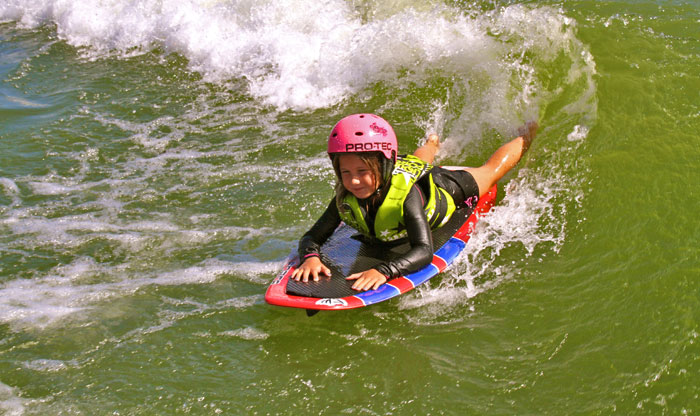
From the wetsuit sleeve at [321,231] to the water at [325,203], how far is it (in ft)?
1.41

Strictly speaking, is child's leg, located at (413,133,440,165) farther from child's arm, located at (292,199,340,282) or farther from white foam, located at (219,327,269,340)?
white foam, located at (219,327,269,340)

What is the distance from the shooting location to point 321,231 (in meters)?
5.04

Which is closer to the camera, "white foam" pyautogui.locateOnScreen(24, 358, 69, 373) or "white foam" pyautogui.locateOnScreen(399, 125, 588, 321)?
"white foam" pyautogui.locateOnScreen(24, 358, 69, 373)

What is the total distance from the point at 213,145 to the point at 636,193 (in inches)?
186

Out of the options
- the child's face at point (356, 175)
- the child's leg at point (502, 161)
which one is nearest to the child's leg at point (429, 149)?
the child's leg at point (502, 161)

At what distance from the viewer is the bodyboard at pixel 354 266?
4.41 metres

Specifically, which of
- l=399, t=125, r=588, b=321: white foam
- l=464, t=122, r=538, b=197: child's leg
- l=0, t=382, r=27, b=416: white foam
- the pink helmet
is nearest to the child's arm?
l=399, t=125, r=588, b=321: white foam

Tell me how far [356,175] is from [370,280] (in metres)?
0.74

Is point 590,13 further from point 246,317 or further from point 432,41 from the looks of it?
point 246,317

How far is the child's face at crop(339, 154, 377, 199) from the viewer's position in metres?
4.49

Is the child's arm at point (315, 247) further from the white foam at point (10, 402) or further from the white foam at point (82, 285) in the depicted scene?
the white foam at point (10, 402)

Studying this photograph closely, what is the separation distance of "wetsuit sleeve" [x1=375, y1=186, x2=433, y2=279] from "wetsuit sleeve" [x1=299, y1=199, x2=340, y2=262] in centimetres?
57

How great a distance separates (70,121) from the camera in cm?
848

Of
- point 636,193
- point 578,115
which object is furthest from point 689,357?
point 578,115
